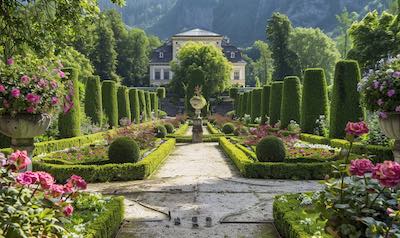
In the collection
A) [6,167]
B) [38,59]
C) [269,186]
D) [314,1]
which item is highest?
[314,1]

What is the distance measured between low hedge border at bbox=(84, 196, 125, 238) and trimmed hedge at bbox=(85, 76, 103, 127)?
1420 centimetres

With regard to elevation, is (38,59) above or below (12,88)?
above

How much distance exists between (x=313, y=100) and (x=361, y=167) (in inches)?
529

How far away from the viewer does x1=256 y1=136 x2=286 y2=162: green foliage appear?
946 centimetres

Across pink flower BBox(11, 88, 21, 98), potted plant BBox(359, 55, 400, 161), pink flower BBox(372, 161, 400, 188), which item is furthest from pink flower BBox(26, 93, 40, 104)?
potted plant BBox(359, 55, 400, 161)

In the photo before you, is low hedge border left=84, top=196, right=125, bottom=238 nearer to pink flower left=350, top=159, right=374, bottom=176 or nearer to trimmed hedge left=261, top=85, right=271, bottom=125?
pink flower left=350, top=159, right=374, bottom=176

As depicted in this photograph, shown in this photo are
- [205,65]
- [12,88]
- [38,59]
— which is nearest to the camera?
[12,88]

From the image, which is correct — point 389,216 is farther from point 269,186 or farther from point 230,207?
point 269,186

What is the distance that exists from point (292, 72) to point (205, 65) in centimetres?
1087

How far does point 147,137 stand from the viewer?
47.9 feet

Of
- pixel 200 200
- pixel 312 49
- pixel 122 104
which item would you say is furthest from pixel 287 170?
pixel 312 49

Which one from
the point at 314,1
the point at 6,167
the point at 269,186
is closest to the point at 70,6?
the point at 6,167

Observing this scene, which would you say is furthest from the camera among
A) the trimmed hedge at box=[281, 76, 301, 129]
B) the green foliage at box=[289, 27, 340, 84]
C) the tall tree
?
the green foliage at box=[289, 27, 340, 84]

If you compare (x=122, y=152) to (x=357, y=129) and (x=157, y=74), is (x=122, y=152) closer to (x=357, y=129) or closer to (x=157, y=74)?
(x=357, y=129)
